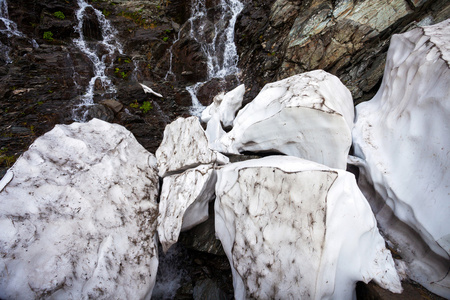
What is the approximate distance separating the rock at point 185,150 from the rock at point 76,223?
1.64ft

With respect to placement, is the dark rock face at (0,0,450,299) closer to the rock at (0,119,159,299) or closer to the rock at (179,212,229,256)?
the rock at (179,212,229,256)

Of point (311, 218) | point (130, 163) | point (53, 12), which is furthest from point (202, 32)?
point (311, 218)

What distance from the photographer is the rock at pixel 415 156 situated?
6.58ft

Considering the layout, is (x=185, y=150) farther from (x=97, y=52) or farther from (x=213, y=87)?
(x=97, y=52)

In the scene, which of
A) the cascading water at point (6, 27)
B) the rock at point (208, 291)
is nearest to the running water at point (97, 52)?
the cascading water at point (6, 27)

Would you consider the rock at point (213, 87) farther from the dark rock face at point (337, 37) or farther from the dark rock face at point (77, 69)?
the dark rock face at point (337, 37)

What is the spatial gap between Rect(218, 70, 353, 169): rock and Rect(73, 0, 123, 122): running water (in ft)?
18.6

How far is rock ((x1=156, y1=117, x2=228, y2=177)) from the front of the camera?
10.8 ft

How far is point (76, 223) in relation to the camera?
7.89 feet

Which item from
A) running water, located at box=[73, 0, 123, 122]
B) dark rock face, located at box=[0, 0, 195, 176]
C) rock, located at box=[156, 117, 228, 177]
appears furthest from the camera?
running water, located at box=[73, 0, 123, 122]

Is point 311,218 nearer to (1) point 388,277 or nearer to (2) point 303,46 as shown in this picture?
(1) point 388,277

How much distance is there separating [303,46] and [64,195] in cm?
584

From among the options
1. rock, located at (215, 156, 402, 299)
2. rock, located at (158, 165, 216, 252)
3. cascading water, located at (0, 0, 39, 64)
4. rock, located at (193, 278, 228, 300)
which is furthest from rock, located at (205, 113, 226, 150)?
cascading water, located at (0, 0, 39, 64)

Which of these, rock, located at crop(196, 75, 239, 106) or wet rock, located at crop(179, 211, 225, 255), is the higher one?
rock, located at crop(196, 75, 239, 106)
